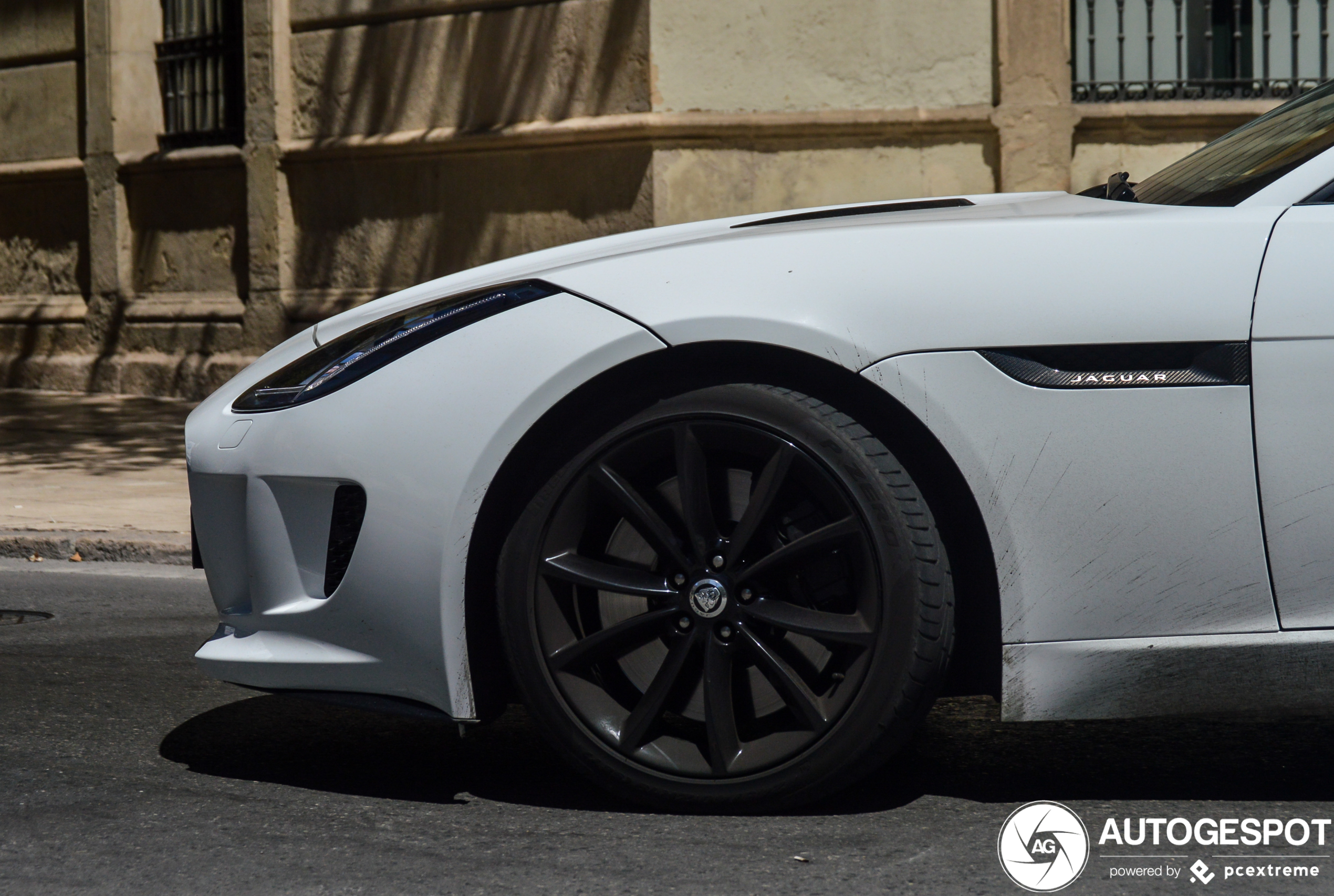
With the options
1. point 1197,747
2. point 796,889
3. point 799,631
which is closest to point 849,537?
point 799,631

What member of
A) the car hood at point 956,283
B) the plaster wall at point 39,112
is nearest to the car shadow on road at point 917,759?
the car hood at point 956,283

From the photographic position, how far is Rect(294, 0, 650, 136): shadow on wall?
10.8 m

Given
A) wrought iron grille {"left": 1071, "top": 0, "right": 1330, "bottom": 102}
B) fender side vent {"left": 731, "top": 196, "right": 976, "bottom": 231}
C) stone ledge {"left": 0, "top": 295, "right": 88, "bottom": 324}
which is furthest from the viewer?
stone ledge {"left": 0, "top": 295, "right": 88, "bottom": 324}

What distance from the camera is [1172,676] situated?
271cm

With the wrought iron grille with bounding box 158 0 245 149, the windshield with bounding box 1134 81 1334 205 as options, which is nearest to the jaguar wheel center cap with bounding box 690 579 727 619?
the windshield with bounding box 1134 81 1334 205

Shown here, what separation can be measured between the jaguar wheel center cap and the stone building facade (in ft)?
26.4

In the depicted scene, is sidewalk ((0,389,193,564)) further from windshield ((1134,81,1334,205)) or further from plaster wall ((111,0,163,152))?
windshield ((1134,81,1334,205))

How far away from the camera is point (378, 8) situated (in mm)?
11867

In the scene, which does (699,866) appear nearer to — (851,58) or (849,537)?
(849,537)

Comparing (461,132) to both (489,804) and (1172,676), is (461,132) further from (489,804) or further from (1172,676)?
(1172,676)

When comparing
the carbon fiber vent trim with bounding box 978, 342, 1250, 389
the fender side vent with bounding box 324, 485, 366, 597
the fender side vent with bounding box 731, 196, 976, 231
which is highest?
the fender side vent with bounding box 731, 196, 976, 231

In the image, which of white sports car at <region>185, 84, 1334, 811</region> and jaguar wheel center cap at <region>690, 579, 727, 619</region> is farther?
jaguar wheel center cap at <region>690, 579, 727, 619</region>

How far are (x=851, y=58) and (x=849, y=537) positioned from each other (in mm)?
8491

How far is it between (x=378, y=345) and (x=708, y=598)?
2.74 ft
